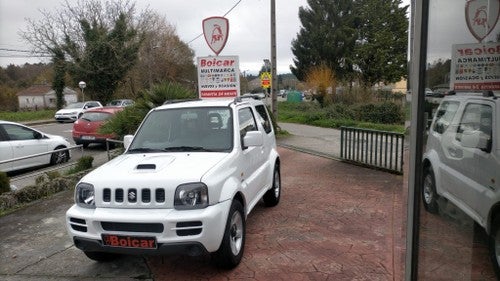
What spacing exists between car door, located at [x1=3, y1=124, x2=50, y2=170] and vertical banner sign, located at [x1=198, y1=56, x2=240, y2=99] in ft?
16.0

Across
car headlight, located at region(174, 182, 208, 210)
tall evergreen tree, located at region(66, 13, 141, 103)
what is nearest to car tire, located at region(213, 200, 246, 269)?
car headlight, located at region(174, 182, 208, 210)

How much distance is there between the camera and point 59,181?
785cm

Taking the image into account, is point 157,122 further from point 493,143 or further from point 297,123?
point 297,123

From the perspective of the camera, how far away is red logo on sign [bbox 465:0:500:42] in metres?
1.49

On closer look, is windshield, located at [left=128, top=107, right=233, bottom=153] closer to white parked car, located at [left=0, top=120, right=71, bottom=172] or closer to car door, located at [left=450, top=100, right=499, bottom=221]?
car door, located at [left=450, top=100, right=499, bottom=221]

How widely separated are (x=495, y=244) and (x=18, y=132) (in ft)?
37.7

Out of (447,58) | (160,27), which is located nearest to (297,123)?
(447,58)

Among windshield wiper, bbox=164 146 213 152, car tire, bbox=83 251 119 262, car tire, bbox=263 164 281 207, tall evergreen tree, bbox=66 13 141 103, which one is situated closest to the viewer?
car tire, bbox=83 251 119 262

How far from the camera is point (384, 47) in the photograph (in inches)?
1380

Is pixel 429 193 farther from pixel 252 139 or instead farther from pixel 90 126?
pixel 90 126

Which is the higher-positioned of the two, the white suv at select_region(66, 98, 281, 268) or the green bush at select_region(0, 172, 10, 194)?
the white suv at select_region(66, 98, 281, 268)

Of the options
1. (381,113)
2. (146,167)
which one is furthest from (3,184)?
(381,113)

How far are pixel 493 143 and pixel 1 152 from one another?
10924 mm

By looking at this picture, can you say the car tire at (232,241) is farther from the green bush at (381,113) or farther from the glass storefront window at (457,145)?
the green bush at (381,113)
